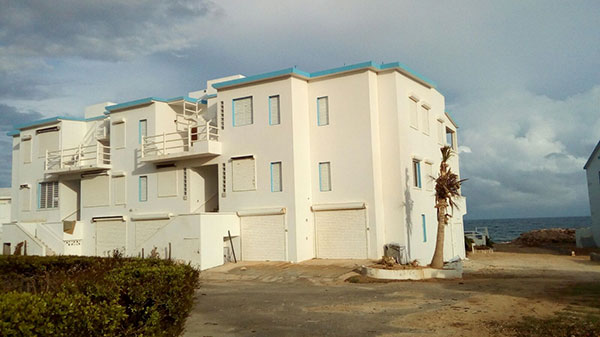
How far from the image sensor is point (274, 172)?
26.5 metres

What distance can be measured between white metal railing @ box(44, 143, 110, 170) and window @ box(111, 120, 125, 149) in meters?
0.98

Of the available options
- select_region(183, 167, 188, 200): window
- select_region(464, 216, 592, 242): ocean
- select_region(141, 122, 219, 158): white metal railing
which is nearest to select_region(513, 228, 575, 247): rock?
select_region(464, 216, 592, 242): ocean

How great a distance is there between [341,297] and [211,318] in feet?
14.1

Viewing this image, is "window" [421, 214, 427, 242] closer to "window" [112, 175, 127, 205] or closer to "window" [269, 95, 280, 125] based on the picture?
"window" [269, 95, 280, 125]

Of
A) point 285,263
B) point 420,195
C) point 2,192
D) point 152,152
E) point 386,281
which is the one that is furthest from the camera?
point 2,192

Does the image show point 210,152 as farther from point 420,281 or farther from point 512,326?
point 512,326

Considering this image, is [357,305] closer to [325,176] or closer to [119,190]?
[325,176]

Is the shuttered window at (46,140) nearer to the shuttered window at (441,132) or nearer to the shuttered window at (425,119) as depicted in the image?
the shuttered window at (425,119)

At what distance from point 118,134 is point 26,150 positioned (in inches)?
370

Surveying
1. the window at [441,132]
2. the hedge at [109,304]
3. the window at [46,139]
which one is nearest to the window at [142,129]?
the window at [46,139]

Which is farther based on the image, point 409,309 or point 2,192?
point 2,192

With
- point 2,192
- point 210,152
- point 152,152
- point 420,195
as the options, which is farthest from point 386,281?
point 2,192

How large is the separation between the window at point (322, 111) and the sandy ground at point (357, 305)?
A: 25.4 feet

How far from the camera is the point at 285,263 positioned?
25078 millimetres
